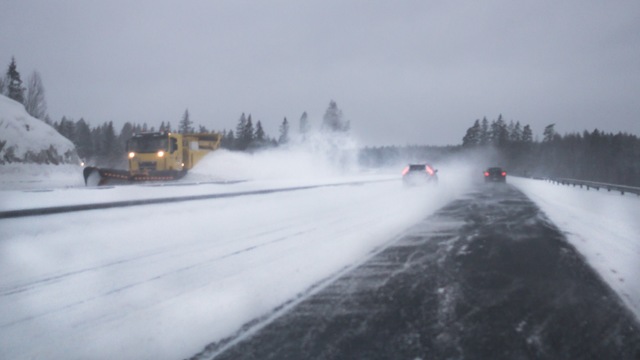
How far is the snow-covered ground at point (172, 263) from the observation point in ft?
15.9

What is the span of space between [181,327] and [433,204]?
56.4 feet

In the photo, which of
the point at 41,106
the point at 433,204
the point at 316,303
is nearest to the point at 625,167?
the point at 433,204

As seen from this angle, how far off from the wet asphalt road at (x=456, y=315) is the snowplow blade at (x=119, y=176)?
1812 centimetres

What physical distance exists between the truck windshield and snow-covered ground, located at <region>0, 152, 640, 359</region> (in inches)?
345

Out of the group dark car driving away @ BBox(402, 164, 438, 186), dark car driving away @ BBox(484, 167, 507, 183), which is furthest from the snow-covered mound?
dark car driving away @ BBox(484, 167, 507, 183)

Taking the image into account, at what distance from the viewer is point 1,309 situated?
5449 millimetres

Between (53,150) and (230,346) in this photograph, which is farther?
(53,150)

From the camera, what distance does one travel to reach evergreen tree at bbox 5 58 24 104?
257 feet

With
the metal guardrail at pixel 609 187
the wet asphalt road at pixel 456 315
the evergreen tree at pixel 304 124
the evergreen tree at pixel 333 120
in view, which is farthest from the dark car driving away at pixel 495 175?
the evergreen tree at pixel 304 124

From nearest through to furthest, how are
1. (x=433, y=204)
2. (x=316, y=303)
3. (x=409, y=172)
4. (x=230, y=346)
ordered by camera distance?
(x=230, y=346) → (x=316, y=303) → (x=433, y=204) → (x=409, y=172)

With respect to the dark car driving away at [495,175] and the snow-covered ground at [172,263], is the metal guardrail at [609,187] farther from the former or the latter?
the snow-covered ground at [172,263]

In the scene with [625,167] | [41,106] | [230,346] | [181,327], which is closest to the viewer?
[230,346]

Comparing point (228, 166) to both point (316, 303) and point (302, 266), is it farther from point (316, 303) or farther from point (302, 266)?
point (316, 303)

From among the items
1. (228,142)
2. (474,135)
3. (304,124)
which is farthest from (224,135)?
(474,135)
